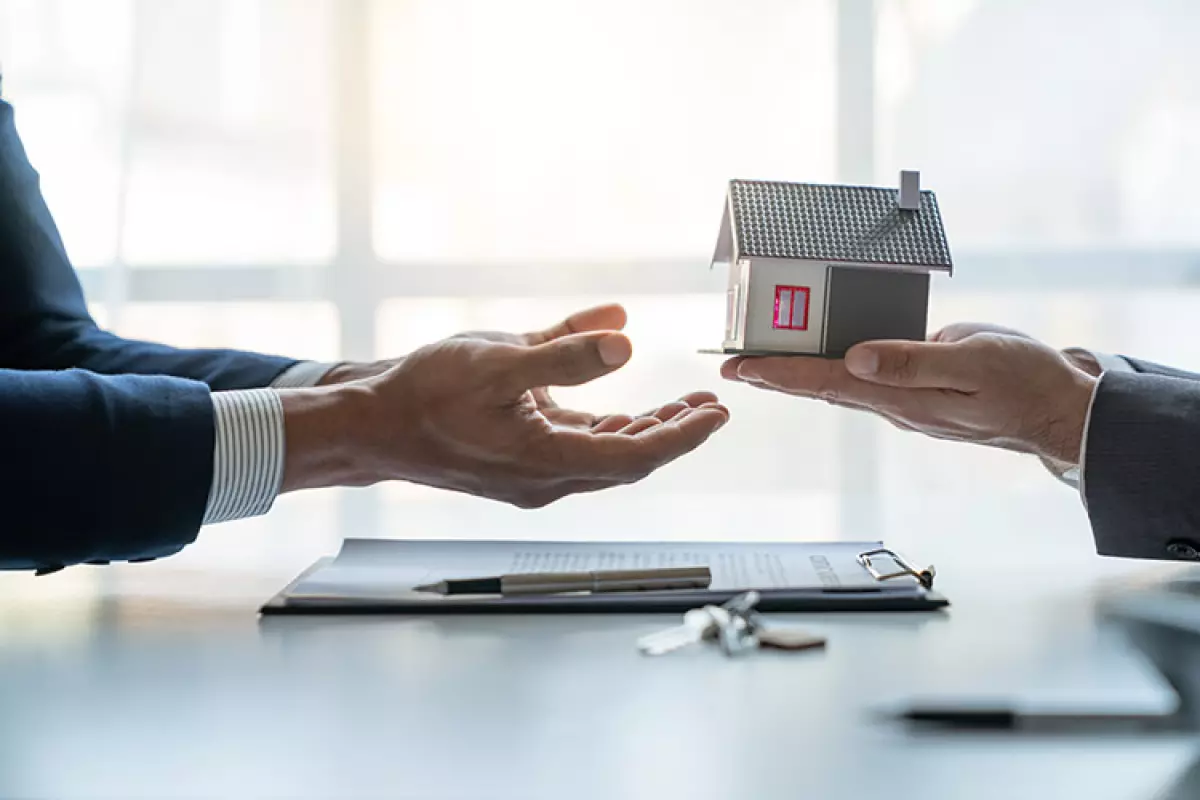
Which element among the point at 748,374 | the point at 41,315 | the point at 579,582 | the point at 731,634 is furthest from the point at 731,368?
the point at 41,315

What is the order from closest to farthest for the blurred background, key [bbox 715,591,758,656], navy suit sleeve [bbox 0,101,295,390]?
1. key [bbox 715,591,758,656]
2. navy suit sleeve [bbox 0,101,295,390]
3. the blurred background

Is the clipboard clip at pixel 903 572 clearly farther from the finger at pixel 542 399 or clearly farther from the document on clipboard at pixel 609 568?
the finger at pixel 542 399

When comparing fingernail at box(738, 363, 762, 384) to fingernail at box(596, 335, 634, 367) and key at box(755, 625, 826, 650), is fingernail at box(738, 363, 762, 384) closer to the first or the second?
fingernail at box(596, 335, 634, 367)

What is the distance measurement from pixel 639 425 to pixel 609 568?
0.16 metres

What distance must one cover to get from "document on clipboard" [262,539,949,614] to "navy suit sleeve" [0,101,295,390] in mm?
454

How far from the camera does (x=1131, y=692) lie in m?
0.69

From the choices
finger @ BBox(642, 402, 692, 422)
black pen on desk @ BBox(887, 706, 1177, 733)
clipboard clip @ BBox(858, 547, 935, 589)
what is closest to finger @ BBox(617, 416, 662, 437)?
finger @ BBox(642, 402, 692, 422)

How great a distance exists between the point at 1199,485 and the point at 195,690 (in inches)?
33.6

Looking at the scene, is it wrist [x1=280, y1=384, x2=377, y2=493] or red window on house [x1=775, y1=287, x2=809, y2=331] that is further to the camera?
red window on house [x1=775, y1=287, x2=809, y2=331]

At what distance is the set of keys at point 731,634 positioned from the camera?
0.79 m

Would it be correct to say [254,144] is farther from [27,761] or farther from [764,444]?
[27,761]

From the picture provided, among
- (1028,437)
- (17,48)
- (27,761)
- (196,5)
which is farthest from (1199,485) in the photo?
(17,48)

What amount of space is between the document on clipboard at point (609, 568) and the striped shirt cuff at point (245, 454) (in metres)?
0.08

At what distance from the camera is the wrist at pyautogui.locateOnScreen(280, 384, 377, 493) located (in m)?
0.97
